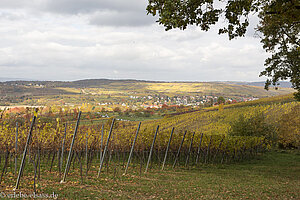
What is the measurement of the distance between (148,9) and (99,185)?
6.37 m

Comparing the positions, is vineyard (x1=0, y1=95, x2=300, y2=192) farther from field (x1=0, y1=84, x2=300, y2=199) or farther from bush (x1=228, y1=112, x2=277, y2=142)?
bush (x1=228, y1=112, x2=277, y2=142)

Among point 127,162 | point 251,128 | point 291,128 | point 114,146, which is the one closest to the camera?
point 127,162

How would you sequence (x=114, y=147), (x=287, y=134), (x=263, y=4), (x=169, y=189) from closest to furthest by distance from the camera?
(x=263, y=4) → (x=169, y=189) → (x=114, y=147) → (x=287, y=134)

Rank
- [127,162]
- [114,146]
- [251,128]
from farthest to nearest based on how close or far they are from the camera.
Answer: [251,128], [114,146], [127,162]

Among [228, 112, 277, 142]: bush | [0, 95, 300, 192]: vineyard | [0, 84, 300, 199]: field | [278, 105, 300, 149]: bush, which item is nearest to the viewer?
[0, 84, 300, 199]: field

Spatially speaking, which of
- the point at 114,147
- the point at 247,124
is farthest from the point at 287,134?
the point at 114,147

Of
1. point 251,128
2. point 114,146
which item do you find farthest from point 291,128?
point 114,146

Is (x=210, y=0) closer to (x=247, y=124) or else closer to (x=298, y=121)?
(x=298, y=121)

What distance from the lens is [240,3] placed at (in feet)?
25.3

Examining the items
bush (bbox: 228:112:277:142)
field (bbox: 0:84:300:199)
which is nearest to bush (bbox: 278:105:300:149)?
field (bbox: 0:84:300:199)

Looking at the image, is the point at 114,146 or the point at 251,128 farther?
the point at 251,128

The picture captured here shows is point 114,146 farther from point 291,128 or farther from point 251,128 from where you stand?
point 251,128

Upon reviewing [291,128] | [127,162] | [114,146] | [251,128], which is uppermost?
[114,146]

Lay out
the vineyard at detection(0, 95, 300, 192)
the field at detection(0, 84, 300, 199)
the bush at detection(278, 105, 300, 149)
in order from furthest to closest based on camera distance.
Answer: the bush at detection(278, 105, 300, 149), the vineyard at detection(0, 95, 300, 192), the field at detection(0, 84, 300, 199)
